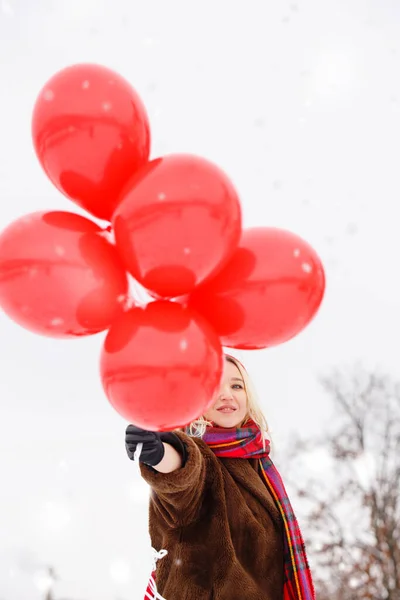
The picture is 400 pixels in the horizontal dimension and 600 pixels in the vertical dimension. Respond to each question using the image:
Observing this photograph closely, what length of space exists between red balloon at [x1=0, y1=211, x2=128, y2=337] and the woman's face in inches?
45.6

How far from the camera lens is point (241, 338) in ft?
6.08

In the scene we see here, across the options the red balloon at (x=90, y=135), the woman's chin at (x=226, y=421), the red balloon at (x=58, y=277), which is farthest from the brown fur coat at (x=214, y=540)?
the red balloon at (x=90, y=135)

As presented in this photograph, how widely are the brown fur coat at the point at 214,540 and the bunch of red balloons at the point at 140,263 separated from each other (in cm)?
62

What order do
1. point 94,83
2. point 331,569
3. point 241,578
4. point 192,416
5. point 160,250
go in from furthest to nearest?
point 331,569 < point 241,578 < point 94,83 < point 192,416 < point 160,250

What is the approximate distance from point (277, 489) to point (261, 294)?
1.28m

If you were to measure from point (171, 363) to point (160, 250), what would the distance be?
0.95ft

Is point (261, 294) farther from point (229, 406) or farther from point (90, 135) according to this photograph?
point (229, 406)

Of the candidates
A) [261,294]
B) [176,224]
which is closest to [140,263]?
[176,224]

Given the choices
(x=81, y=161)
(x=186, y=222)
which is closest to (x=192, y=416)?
(x=186, y=222)

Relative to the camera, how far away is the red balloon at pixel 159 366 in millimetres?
1592

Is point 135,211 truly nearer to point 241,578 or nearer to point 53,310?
point 53,310

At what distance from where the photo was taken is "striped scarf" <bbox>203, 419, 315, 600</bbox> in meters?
2.52

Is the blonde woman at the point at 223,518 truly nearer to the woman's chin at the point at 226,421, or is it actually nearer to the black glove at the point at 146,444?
the woman's chin at the point at 226,421

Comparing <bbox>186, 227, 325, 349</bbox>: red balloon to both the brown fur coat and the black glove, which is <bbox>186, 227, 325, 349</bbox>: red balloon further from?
the brown fur coat
